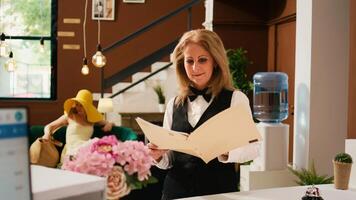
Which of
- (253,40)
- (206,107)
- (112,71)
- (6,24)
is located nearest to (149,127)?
(206,107)

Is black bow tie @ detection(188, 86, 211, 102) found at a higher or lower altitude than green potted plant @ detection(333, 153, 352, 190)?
higher

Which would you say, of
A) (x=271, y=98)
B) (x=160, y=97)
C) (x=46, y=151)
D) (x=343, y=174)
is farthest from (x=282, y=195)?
(x=160, y=97)

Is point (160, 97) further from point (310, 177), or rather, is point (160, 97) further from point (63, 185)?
point (63, 185)

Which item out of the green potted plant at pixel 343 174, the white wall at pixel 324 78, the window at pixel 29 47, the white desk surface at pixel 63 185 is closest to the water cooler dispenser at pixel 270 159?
the white wall at pixel 324 78

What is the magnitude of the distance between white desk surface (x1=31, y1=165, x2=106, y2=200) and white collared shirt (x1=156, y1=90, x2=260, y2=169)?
1187 millimetres

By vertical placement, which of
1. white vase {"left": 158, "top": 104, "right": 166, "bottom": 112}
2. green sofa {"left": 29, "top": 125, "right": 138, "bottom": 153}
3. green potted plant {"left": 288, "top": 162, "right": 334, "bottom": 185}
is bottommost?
green potted plant {"left": 288, "top": 162, "right": 334, "bottom": 185}

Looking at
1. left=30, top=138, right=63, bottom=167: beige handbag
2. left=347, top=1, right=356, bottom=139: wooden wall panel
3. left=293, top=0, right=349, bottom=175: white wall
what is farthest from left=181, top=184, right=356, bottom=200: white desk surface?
left=30, top=138, right=63, bottom=167: beige handbag

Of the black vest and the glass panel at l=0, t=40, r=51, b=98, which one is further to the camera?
the glass panel at l=0, t=40, r=51, b=98

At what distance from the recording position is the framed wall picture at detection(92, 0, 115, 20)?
8.10 metres

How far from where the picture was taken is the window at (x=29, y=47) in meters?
8.09

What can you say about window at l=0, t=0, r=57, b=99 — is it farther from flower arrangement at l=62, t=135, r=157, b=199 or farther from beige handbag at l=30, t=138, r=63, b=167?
flower arrangement at l=62, t=135, r=157, b=199

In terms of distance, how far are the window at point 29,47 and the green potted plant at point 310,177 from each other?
578 cm

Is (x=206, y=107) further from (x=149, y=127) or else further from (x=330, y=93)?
(x=330, y=93)

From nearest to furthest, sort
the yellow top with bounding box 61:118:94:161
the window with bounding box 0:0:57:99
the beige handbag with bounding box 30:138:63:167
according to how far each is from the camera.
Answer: the beige handbag with bounding box 30:138:63:167 → the yellow top with bounding box 61:118:94:161 → the window with bounding box 0:0:57:99
